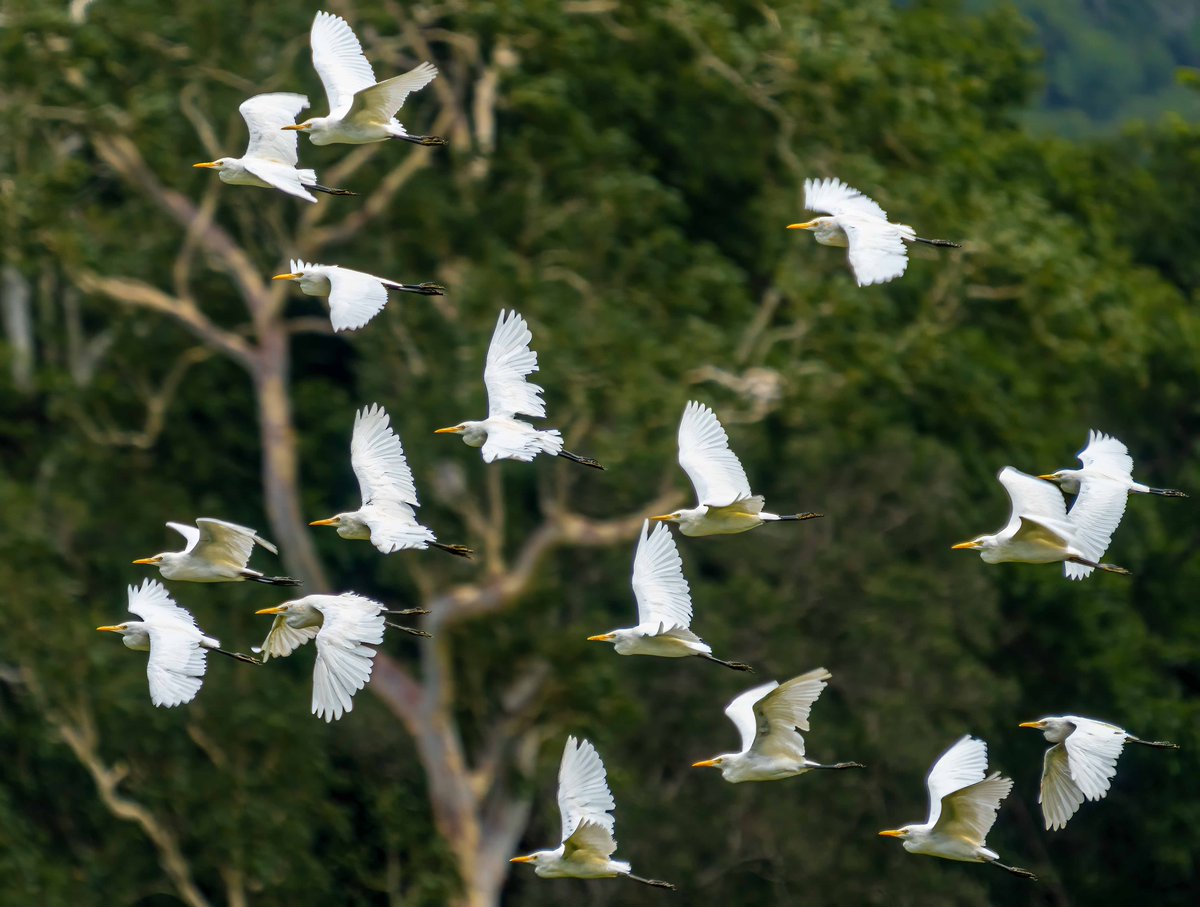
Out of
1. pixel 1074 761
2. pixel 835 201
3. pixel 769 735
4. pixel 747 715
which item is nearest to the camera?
pixel 1074 761

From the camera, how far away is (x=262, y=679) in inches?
860

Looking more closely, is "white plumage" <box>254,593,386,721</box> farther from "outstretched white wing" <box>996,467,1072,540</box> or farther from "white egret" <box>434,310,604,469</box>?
"outstretched white wing" <box>996,467,1072,540</box>

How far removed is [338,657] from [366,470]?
1.58 meters

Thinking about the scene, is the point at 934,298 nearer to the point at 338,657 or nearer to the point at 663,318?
the point at 663,318

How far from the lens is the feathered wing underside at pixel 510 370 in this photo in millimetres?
13422

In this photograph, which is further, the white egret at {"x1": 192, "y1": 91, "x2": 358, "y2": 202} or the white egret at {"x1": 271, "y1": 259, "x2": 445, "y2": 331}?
the white egret at {"x1": 192, "y1": 91, "x2": 358, "y2": 202}

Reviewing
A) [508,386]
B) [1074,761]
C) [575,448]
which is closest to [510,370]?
[508,386]

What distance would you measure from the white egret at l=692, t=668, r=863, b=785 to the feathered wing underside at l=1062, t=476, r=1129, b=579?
5.10 ft

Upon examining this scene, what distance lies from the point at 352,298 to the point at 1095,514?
13.3ft

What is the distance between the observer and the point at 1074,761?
40.2 feet

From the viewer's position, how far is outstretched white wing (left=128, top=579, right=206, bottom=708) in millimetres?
12586


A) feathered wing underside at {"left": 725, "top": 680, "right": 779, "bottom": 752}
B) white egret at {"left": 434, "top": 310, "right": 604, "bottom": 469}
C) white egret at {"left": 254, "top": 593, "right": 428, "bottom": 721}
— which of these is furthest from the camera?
white egret at {"left": 434, "top": 310, "right": 604, "bottom": 469}

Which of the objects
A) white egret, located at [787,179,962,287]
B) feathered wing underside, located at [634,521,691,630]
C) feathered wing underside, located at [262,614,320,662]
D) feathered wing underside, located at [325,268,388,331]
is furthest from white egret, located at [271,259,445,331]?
white egret, located at [787,179,962,287]

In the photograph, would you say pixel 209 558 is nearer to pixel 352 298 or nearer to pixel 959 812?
pixel 352 298
